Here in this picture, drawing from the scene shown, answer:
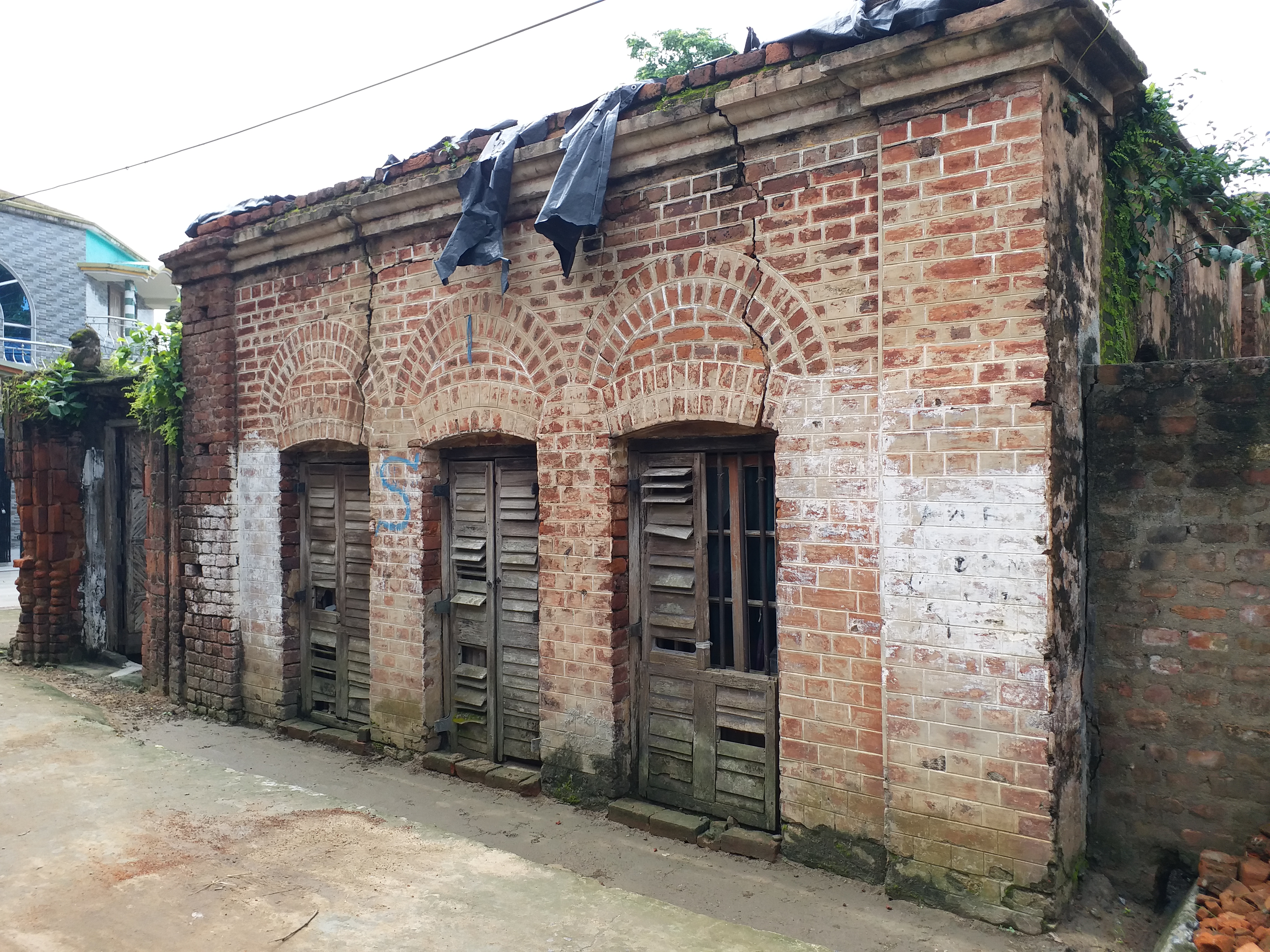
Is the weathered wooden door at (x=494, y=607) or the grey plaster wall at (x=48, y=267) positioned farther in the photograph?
the grey plaster wall at (x=48, y=267)

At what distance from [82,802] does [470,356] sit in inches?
139

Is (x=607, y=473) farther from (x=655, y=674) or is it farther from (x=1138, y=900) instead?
(x=1138, y=900)

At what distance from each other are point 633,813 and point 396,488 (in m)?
2.67

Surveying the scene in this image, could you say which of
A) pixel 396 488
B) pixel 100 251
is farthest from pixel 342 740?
pixel 100 251

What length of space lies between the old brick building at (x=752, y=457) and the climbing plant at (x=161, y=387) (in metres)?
1.14

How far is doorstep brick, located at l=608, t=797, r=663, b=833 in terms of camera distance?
4668 millimetres

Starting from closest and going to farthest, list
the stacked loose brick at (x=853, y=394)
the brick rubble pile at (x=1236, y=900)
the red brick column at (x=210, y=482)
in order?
the brick rubble pile at (x=1236, y=900) → the stacked loose brick at (x=853, y=394) → the red brick column at (x=210, y=482)

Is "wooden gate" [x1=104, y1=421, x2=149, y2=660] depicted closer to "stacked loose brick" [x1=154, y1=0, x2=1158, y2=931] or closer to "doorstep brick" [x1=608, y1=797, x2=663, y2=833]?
"stacked loose brick" [x1=154, y1=0, x2=1158, y2=931]

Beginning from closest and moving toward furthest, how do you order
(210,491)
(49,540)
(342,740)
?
(342,740), (210,491), (49,540)

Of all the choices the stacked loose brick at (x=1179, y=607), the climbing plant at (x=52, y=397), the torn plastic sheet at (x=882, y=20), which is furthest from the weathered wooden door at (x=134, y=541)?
the stacked loose brick at (x=1179, y=607)

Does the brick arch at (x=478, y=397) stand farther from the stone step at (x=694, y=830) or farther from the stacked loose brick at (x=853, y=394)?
the stone step at (x=694, y=830)

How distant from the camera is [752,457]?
4.57 meters

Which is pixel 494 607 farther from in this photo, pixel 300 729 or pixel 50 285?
pixel 50 285

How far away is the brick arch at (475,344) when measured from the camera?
5.10 metres
